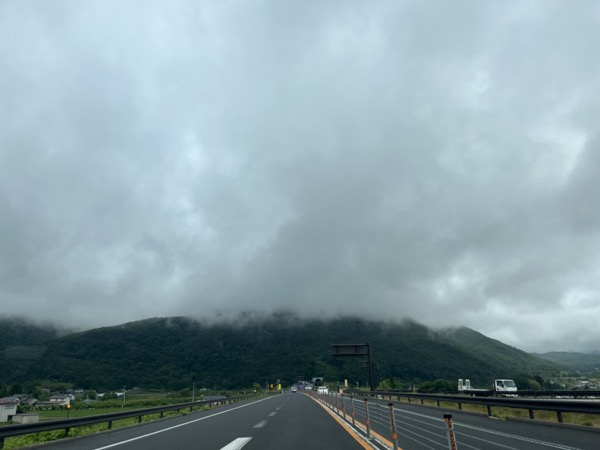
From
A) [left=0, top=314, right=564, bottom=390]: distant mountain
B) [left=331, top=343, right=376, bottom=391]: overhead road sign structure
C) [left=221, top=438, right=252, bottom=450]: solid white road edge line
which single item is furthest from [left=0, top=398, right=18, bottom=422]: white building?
[left=0, top=314, right=564, bottom=390]: distant mountain

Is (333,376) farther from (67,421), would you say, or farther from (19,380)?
(67,421)

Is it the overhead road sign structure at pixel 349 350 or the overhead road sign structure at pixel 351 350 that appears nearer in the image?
the overhead road sign structure at pixel 351 350

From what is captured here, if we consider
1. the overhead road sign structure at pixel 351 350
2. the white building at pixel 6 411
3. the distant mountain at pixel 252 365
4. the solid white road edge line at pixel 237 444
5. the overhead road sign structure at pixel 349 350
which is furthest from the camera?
the distant mountain at pixel 252 365


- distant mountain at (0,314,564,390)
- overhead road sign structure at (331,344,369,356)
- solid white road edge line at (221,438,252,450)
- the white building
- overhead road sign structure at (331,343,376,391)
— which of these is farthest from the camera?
distant mountain at (0,314,564,390)

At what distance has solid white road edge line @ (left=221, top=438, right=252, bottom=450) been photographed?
10.9 m

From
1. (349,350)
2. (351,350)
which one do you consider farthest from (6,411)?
(351,350)

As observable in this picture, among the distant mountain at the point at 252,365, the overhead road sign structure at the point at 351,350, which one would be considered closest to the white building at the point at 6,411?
the overhead road sign structure at the point at 351,350

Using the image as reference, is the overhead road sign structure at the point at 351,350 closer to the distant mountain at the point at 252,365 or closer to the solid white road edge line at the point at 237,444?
the solid white road edge line at the point at 237,444

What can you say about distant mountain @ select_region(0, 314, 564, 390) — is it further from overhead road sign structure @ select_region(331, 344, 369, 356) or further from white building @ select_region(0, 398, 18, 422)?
white building @ select_region(0, 398, 18, 422)

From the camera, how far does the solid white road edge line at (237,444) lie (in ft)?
35.6

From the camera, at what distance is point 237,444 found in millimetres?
11625

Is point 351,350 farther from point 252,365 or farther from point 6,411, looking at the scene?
point 252,365

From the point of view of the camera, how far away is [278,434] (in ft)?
46.1

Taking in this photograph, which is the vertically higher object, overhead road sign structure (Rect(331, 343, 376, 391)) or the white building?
overhead road sign structure (Rect(331, 343, 376, 391))
